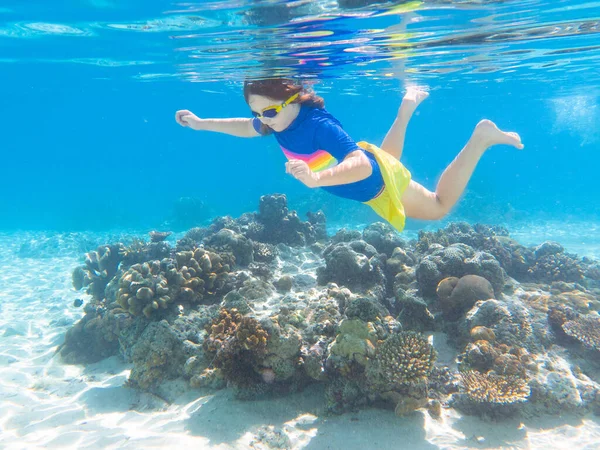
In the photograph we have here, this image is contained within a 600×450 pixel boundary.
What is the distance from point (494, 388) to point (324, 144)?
12.7ft

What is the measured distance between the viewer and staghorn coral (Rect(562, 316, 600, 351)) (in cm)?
531

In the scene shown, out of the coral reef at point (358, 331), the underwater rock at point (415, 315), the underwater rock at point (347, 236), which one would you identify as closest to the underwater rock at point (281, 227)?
the underwater rock at point (347, 236)

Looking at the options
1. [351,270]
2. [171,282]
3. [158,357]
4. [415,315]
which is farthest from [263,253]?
[415,315]

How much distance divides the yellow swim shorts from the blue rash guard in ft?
0.26

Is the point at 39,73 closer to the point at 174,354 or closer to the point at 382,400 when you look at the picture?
the point at 174,354

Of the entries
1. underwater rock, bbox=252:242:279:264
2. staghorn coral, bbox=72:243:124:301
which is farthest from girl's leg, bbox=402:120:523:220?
staghorn coral, bbox=72:243:124:301

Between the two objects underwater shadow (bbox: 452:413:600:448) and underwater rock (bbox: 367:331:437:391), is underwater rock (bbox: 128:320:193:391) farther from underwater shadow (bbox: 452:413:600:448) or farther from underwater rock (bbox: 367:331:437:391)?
underwater shadow (bbox: 452:413:600:448)

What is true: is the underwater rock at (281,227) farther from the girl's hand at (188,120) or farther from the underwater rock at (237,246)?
the girl's hand at (188,120)

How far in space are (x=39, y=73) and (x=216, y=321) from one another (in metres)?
22.8

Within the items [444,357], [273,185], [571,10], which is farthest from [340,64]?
[273,185]

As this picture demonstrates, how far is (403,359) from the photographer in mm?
4195

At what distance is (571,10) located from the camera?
8797 mm

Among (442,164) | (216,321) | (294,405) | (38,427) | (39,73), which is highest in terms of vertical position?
(442,164)

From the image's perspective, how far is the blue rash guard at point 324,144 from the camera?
407 centimetres
